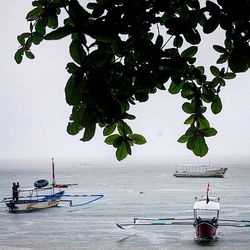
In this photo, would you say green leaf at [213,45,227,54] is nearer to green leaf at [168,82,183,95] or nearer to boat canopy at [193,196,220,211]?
green leaf at [168,82,183,95]

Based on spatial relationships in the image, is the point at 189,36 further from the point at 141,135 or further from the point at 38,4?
the point at 38,4

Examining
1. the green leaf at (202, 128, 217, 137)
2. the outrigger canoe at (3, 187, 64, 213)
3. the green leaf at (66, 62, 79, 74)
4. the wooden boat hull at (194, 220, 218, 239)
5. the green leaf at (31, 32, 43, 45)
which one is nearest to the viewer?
the green leaf at (66, 62, 79, 74)

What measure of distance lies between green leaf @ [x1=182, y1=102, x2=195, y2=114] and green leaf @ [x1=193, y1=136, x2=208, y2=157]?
209mm

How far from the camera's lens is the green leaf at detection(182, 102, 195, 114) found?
8.28 ft

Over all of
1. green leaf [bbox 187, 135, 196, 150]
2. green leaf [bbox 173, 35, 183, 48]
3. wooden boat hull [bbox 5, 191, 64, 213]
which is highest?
green leaf [bbox 173, 35, 183, 48]

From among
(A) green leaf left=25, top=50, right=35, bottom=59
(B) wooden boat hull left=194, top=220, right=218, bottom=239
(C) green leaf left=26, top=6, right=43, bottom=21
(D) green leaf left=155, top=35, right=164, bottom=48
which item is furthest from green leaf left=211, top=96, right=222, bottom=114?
(B) wooden boat hull left=194, top=220, right=218, bottom=239

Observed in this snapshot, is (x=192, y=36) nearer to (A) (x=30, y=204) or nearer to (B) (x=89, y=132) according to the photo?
(B) (x=89, y=132)

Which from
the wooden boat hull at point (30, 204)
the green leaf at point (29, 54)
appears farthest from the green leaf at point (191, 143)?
the wooden boat hull at point (30, 204)

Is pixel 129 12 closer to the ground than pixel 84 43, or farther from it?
farther from it

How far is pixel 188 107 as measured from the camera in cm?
254

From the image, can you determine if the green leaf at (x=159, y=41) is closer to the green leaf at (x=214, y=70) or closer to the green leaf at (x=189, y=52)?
the green leaf at (x=189, y=52)

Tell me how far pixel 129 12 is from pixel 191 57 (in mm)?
431

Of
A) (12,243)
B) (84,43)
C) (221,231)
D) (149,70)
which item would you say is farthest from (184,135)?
(221,231)

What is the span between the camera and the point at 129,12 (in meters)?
2.12
